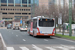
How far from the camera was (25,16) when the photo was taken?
10144cm

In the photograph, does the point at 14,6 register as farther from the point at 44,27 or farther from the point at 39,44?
the point at 39,44

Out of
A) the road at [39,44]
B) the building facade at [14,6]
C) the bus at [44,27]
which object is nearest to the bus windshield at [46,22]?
the bus at [44,27]

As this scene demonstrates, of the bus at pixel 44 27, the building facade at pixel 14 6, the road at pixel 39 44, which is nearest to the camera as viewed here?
the road at pixel 39 44

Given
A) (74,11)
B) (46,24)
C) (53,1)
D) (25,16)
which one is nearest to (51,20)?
(46,24)

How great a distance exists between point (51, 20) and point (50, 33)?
6.06 feet

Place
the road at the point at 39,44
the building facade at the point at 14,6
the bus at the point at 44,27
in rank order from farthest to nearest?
the building facade at the point at 14,6 < the bus at the point at 44,27 < the road at the point at 39,44

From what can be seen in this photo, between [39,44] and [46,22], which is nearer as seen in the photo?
[39,44]

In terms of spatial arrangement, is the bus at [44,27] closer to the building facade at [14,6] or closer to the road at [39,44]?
the road at [39,44]

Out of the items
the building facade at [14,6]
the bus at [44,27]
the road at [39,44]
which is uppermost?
the building facade at [14,6]

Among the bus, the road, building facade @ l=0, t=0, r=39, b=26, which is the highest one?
building facade @ l=0, t=0, r=39, b=26

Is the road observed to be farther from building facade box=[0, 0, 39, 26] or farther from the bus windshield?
building facade box=[0, 0, 39, 26]

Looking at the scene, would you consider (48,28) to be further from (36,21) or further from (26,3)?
(26,3)

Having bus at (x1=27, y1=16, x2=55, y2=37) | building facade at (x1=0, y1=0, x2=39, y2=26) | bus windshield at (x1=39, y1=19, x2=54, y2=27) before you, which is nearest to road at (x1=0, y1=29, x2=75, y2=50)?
bus at (x1=27, y1=16, x2=55, y2=37)

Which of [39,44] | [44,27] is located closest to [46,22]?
[44,27]
